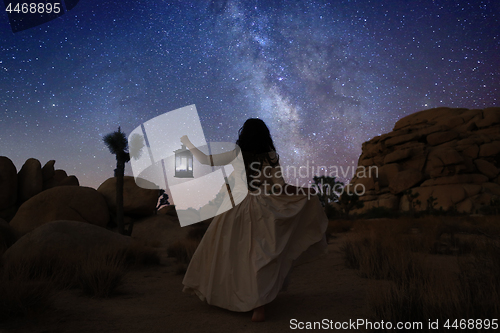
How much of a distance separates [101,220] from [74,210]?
1513 millimetres

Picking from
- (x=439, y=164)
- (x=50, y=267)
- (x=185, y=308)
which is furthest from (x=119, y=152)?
(x=439, y=164)

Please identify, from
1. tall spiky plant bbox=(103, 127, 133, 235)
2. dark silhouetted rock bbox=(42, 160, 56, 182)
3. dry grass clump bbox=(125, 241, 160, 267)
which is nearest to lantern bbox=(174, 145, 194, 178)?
dry grass clump bbox=(125, 241, 160, 267)

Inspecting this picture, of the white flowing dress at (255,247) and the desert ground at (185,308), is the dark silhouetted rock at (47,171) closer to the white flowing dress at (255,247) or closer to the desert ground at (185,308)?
the desert ground at (185,308)

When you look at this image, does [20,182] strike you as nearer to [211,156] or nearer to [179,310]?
[179,310]

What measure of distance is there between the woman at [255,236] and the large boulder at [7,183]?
743 inches

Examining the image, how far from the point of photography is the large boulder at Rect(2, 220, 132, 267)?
5195 millimetres

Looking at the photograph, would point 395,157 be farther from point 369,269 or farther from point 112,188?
point 369,269

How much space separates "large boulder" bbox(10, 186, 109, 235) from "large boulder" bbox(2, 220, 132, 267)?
371 inches

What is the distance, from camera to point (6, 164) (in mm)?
17688

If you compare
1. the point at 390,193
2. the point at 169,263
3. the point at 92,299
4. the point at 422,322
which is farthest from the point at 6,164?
the point at 390,193

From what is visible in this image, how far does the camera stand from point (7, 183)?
17484mm

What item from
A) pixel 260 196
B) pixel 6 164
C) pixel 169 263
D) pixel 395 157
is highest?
pixel 395 157

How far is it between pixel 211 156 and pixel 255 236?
1018mm

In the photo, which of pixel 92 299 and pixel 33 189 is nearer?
pixel 92 299
